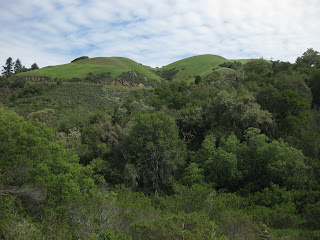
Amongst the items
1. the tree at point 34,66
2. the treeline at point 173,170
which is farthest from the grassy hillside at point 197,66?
the tree at point 34,66

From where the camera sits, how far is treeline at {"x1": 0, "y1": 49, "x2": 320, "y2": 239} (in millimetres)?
10930

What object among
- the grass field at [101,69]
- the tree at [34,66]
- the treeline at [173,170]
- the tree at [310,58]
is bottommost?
the treeline at [173,170]

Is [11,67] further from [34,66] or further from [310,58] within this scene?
[310,58]

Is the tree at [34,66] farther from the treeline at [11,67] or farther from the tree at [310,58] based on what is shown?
the tree at [310,58]

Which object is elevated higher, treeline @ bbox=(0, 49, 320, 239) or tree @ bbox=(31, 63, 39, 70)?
tree @ bbox=(31, 63, 39, 70)

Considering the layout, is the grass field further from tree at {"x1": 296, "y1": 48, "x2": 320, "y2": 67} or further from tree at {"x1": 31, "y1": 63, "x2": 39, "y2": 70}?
tree at {"x1": 296, "y1": 48, "x2": 320, "y2": 67}

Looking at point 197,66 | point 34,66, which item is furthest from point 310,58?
point 34,66

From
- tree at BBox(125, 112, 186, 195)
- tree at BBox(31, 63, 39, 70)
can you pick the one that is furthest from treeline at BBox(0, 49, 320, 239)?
tree at BBox(31, 63, 39, 70)

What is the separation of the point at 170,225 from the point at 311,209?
12.9m

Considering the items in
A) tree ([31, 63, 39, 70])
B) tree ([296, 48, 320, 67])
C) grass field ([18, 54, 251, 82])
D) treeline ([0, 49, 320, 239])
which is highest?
tree ([31, 63, 39, 70])

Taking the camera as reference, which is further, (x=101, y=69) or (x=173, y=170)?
(x=101, y=69)

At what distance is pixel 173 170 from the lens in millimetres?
24094

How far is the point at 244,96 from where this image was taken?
88.7ft

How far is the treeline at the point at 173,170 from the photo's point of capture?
1093 centimetres
